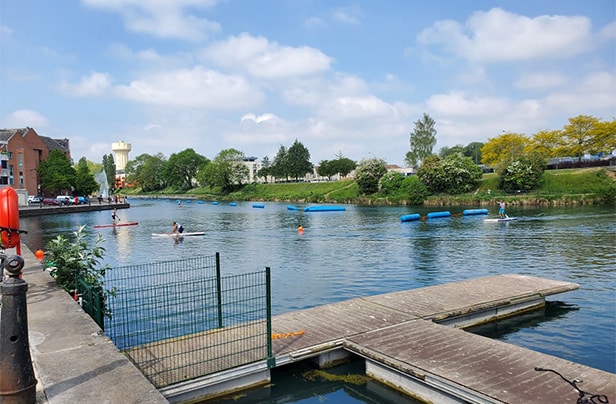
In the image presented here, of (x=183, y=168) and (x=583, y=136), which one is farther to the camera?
(x=183, y=168)

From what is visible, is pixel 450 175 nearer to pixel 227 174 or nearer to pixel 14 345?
pixel 227 174

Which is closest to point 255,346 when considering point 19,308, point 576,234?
point 19,308

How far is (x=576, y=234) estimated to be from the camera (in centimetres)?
3888

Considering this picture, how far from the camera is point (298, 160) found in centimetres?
15112

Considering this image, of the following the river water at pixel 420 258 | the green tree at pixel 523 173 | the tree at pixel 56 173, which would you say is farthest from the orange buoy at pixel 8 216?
the tree at pixel 56 173

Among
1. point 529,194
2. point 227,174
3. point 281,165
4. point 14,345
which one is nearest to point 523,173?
point 529,194

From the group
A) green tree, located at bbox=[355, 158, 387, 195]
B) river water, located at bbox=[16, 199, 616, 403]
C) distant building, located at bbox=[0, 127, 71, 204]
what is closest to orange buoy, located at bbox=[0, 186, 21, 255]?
river water, located at bbox=[16, 199, 616, 403]

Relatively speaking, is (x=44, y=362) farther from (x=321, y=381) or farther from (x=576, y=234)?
(x=576, y=234)

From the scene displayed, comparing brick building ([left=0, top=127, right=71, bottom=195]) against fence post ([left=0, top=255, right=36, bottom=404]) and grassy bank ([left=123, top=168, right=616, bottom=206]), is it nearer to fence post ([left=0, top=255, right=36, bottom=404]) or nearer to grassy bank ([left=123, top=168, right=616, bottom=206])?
grassy bank ([left=123, top=168, right=616, bottom=206])

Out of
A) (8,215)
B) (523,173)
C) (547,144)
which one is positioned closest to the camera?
(8,215)

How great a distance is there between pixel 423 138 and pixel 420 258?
93.6 metres

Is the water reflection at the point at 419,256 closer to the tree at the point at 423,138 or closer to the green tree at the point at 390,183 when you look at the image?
the green tree at the point at 390,183

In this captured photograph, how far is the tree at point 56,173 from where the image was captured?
10056 cm

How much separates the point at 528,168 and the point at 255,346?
8537 cm
